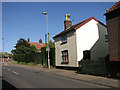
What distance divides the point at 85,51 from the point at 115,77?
7.57 metres

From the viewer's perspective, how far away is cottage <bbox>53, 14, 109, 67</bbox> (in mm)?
18453

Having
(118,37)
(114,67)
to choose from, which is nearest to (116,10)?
(118,37)

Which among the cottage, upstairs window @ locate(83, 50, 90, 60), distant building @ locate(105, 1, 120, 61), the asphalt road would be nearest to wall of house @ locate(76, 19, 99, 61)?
the cottage

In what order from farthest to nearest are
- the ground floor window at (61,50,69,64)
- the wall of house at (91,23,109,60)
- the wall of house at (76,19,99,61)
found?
the ground floor window at (61,50,69,64) → the wall of house at (91,23,109,60) → the wall of house at (76,19,99,61)

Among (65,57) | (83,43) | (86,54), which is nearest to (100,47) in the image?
(86,54)

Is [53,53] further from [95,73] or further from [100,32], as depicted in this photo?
[95,73]

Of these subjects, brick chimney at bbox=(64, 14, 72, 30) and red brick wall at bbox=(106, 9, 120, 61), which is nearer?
red brick wall at bbox=(106, 9, 120, 61)

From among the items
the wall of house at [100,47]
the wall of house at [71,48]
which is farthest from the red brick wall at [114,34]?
the wall of house at [100,47]

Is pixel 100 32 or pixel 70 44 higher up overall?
pixel 100 32

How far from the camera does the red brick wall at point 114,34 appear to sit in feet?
38.3

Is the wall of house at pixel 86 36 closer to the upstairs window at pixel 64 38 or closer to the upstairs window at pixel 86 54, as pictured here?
the upstairs window at pixel 86 54

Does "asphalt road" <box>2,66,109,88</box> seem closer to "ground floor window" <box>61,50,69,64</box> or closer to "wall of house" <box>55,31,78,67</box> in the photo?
"wall of house" <box>55,31,78,67</box>

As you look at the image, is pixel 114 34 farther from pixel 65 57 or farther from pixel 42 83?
pixel 65 57

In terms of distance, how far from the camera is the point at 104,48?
20.4 meters
